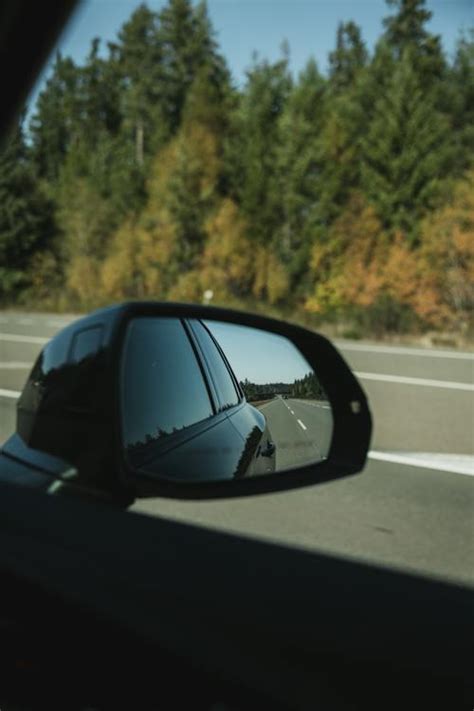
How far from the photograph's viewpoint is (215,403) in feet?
5.34

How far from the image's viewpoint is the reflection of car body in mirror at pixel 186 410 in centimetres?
133

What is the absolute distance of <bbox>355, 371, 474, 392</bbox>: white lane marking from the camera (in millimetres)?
12803

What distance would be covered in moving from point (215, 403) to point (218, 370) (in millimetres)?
64

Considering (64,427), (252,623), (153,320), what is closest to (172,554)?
(252,623)

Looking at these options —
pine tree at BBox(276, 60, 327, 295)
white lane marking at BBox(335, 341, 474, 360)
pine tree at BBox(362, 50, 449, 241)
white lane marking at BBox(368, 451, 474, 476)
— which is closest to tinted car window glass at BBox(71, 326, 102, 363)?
white lane marking at BBox(368, 451, 474, 476)

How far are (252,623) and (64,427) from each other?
1.29 meters

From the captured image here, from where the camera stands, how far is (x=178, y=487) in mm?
1287

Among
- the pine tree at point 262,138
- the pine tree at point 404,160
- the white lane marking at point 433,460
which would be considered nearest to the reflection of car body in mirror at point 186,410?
the white lane marking at point 433,460

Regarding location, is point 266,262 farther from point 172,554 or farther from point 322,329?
point 172,554

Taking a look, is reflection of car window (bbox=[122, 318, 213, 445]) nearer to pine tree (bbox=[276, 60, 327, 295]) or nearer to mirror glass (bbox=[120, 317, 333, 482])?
mirror glass (bbox=[120, 317, 333, 482])

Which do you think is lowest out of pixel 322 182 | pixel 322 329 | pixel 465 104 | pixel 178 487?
pixel 322 329

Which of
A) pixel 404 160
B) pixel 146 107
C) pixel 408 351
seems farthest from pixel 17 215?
pixel 404 160

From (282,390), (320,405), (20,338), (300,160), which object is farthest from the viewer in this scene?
(300,160)

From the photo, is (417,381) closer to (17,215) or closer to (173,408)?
(17,215)
